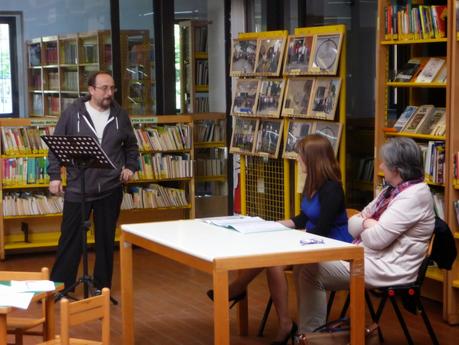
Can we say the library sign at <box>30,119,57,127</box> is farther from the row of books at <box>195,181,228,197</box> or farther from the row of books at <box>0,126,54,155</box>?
the row of books at <box>195,181,228,197</box>

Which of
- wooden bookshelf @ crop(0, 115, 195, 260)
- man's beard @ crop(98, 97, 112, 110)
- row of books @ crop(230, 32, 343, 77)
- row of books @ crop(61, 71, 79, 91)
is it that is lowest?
wooden bookshelf @ crop(0, 115, 195, 260)

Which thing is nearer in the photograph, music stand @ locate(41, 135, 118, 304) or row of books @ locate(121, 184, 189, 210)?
music stand @ locate(41, 135, 118, 304)

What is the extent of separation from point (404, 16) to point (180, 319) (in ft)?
8.43

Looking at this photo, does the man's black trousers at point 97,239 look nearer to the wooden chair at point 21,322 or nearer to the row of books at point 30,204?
the row of books at point 30,204

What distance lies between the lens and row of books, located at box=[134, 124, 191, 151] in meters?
9.39

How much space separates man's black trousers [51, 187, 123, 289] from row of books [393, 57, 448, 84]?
2215 millimetres

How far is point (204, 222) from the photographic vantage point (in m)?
5.76

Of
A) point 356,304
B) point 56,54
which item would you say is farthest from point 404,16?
point 56,54

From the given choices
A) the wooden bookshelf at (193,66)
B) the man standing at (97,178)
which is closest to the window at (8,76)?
the wooden bookshelf at (193,66)

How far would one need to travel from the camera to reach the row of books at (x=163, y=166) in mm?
9383

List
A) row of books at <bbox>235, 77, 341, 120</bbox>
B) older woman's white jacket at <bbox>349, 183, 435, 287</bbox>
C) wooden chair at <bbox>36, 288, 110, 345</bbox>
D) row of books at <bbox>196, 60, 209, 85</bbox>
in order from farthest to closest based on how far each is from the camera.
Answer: row of books at <bbox>196, 60, 209, 85</bbox>, row of books at <bbox>235, 77, 341, 120</bbox>, older woman's white jacket at <bbox>349, 183, 435, 287</bbox>, wooden chair at <bbox>36, 288, 110, 345</bbox>

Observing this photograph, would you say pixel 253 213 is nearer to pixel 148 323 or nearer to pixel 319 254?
pixel 148 323

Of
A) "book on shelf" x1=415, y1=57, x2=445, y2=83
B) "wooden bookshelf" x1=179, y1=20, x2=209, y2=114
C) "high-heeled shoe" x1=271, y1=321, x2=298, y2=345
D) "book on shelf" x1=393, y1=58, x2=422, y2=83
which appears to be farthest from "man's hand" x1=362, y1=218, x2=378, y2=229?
"wooden bookshelf" x1=179, y1=20, x2=209, y2=114

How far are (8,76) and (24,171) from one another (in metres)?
1.42
